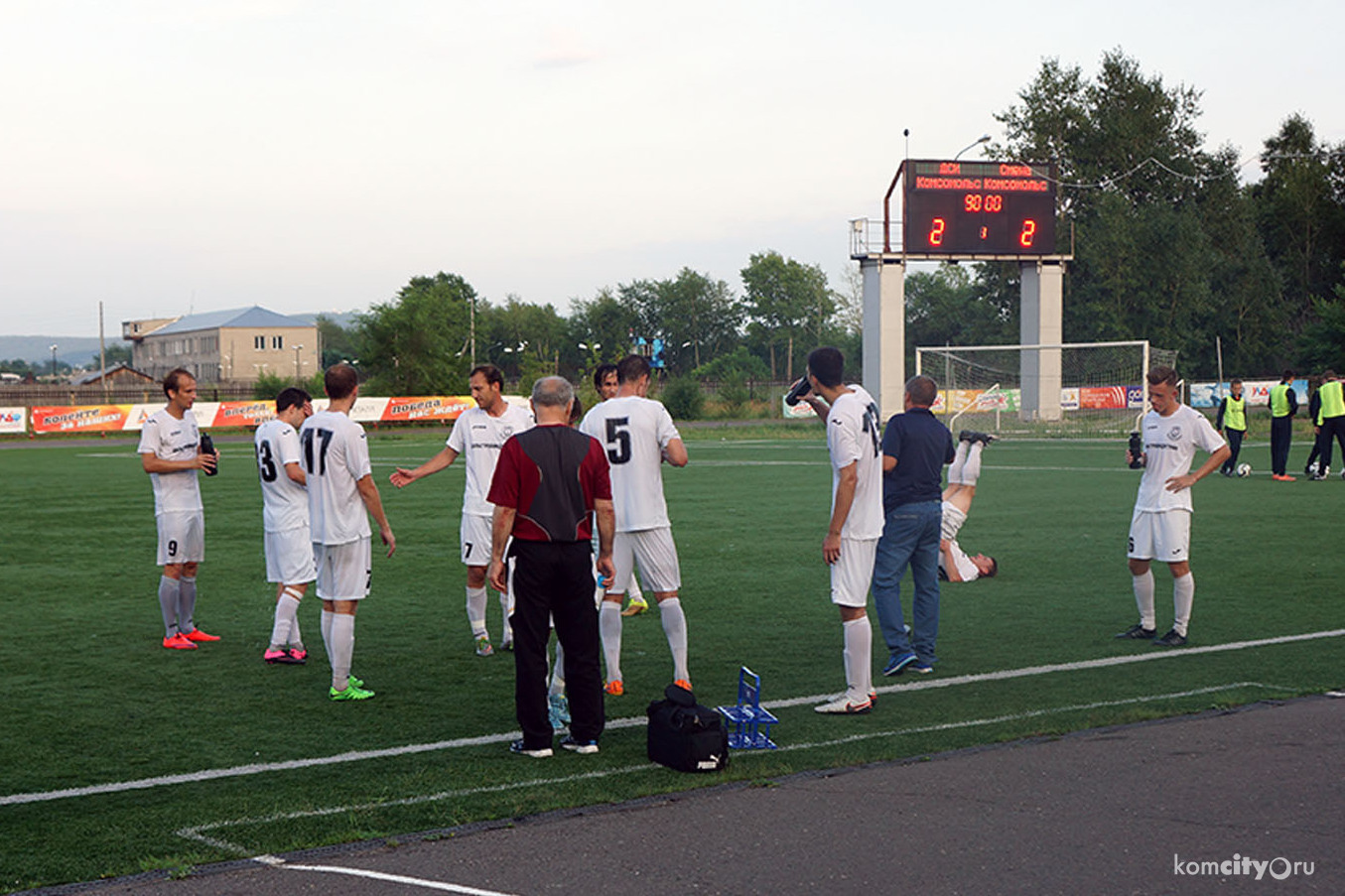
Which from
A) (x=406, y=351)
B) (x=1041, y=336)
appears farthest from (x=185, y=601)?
(x=406, y=351)

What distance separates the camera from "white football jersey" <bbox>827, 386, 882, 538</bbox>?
7133mm

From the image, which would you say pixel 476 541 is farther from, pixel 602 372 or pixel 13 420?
pixel 13 420

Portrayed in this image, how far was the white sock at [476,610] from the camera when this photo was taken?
361 inches

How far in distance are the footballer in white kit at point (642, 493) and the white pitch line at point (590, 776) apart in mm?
1235

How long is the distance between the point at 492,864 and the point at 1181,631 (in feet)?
20.3

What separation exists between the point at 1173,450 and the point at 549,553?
16.7 feet

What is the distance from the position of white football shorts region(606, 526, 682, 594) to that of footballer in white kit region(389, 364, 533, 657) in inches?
61.2

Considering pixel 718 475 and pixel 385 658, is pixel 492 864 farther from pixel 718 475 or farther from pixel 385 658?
pixel 718 475

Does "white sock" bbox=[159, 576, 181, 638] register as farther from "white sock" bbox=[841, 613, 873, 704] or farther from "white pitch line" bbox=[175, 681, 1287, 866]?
"white sock" bbox=[841, 613, 873, 704]

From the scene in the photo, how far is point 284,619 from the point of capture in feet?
29.0

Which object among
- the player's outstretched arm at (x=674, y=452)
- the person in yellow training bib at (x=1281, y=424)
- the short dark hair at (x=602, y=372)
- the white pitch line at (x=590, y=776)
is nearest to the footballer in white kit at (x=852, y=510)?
the white pitch line at (x=590, y=776)

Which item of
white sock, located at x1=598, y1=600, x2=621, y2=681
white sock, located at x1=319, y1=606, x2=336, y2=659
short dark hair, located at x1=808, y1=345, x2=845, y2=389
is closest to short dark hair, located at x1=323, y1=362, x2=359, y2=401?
white sock, located at x1=319, y1=606, x2=336, y2=659

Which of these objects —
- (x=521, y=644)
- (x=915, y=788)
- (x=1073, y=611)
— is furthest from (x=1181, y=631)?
(x=521, y=644)

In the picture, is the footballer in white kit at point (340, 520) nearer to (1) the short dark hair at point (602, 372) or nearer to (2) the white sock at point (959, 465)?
(1) the short dark hair at point (602, 372)
